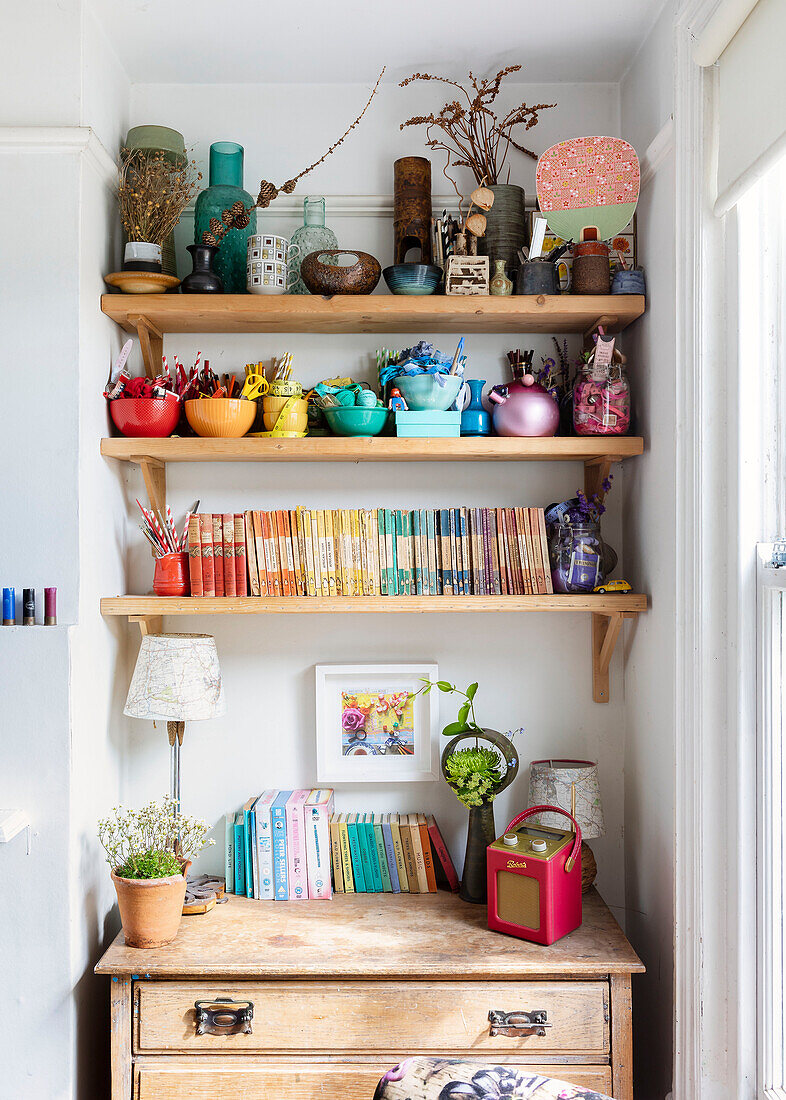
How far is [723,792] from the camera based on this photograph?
5.23ft

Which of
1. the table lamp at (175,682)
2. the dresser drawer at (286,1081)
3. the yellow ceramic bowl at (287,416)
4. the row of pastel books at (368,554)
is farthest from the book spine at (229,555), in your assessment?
the dresser drawer at (286,1081)

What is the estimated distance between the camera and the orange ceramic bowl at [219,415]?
2.01m

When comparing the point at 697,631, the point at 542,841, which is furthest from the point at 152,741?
the point at 697,631

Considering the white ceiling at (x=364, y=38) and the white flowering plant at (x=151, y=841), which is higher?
the white ceiling at (x=364, y=38)

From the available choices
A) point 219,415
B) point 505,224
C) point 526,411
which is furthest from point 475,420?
point 219,415

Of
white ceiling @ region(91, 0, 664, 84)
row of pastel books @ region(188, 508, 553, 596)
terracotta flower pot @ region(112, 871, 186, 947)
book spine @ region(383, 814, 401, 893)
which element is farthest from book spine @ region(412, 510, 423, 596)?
white ceiling @ region(91, 0, 664, 84)

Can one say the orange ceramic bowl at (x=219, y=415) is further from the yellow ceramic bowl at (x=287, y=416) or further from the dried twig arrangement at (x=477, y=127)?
the dried twig arrangement at (x=477, y=127)

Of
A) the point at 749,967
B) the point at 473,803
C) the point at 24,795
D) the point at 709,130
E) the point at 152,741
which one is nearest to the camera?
the point at 749,967

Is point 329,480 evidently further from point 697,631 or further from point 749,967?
point 749,967

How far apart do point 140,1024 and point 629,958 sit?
3.27 ft

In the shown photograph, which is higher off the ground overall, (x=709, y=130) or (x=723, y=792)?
(x=709, y=130)

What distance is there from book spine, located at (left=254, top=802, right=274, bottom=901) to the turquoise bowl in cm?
93

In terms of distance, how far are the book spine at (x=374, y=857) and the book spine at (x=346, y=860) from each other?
0.05m

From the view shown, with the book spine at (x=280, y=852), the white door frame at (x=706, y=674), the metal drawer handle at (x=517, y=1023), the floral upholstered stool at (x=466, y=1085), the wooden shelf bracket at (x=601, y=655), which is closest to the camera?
the floral upholstered stool at (x=466, y=1085)
